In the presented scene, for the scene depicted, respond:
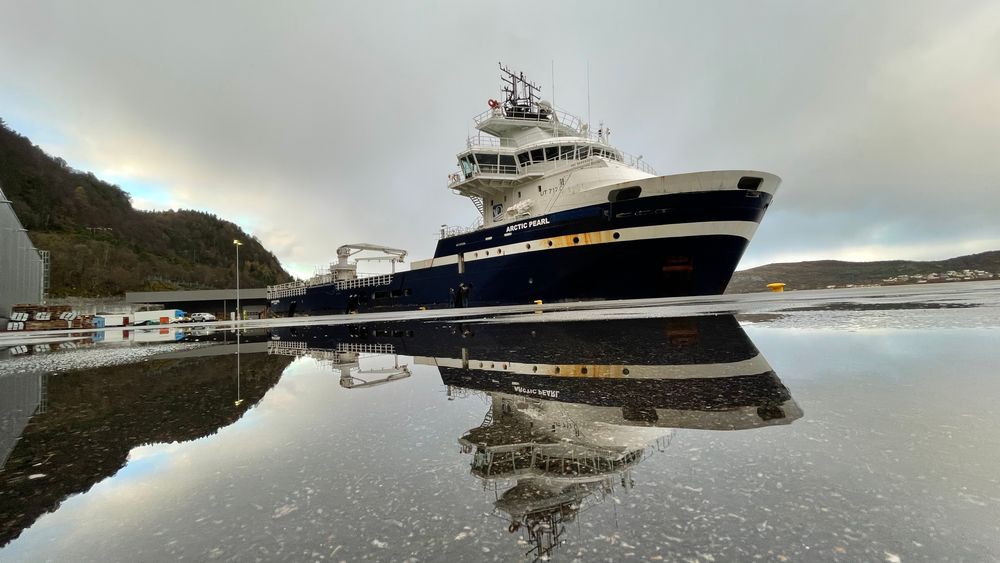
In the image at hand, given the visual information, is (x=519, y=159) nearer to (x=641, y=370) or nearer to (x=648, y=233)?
(x=648, y=233)

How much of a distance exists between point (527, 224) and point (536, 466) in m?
15.8

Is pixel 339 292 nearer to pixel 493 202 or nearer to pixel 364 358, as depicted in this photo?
pixel 493 202

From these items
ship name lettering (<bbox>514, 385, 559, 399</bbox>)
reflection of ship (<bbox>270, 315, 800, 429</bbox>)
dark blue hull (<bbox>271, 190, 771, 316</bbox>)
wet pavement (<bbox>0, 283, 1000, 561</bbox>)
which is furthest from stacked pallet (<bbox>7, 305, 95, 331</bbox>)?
ship name lettering (<bbox>514, 385, 559, 399</bbox>)

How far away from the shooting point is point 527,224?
1697cm

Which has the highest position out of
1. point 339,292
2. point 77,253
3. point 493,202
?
point 77,253

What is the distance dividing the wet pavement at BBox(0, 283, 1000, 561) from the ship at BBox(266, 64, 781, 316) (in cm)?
1165

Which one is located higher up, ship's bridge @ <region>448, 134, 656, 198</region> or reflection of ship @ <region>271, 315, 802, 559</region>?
ship's bridge @ <region>448, 134, 656, 198</region>

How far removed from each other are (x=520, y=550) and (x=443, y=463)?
658mm

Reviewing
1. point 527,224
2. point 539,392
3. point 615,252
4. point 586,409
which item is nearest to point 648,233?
point 615,252

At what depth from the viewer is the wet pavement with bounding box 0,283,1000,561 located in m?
1.00

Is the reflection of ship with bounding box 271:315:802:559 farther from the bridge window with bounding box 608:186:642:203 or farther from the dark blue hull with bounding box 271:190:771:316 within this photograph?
the bridge window with bounding box 608:186:642:203

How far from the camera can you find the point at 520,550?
977mm

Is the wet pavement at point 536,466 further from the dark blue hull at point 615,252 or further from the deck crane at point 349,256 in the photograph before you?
the deck crane at point 349,256

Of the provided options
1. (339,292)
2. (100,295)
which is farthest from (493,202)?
(100,295)
